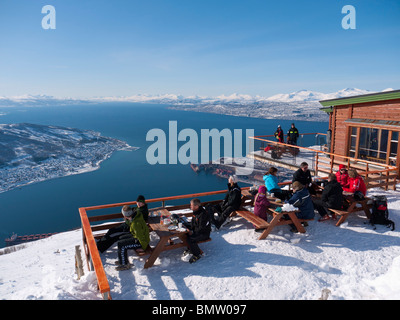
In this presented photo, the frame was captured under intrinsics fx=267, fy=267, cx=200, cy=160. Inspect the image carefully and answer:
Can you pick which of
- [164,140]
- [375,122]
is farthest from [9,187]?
[375,122]

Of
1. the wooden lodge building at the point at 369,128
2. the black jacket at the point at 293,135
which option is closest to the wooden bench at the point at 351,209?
the wooden lodge building at the point at 369,128

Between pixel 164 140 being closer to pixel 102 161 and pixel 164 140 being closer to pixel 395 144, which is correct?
pixel 102 161

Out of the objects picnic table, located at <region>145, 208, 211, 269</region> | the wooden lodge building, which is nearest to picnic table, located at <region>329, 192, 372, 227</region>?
the wooden lodge building

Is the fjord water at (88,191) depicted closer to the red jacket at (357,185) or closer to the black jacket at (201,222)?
the red jacket at (357,185)

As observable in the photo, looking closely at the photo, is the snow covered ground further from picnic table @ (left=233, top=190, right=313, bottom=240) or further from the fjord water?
the fjord water

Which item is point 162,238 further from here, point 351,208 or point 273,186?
point 351,208

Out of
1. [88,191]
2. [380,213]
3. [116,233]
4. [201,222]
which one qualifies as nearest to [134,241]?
[116,233]

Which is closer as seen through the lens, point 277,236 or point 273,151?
point 277,236
